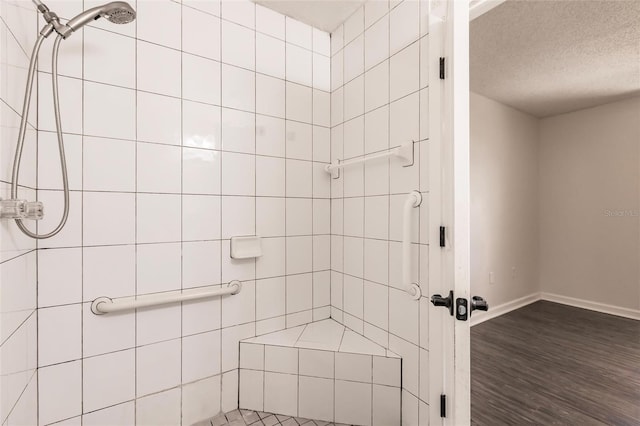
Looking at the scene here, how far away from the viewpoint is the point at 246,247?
4.82ft

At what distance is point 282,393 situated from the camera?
140 cm

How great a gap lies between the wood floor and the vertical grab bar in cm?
91

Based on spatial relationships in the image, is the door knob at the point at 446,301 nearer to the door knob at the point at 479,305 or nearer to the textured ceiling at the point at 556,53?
the door knob at the point at 479,305

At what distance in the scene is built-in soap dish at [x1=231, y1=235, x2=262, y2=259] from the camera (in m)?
1.44

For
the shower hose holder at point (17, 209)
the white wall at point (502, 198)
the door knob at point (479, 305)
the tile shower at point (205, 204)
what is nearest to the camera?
the shower hose holder at point (17, 209)

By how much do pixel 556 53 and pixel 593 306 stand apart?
7.75ft

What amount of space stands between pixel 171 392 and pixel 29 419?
1.54 ft

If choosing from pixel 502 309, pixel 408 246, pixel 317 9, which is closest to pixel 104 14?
pixel 317 9

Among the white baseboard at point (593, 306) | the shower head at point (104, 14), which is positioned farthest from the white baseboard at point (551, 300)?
the shower head at point (104, 14)

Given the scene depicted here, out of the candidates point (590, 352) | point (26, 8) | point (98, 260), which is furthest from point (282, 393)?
point (590, 352)

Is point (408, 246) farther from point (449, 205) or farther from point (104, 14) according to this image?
point (104, 14)

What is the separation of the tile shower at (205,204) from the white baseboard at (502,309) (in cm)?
149

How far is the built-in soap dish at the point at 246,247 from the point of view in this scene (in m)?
1.44

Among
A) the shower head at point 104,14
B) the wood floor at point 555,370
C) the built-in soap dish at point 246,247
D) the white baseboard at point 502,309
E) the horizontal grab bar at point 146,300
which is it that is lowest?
the wood floor at point 555,370
